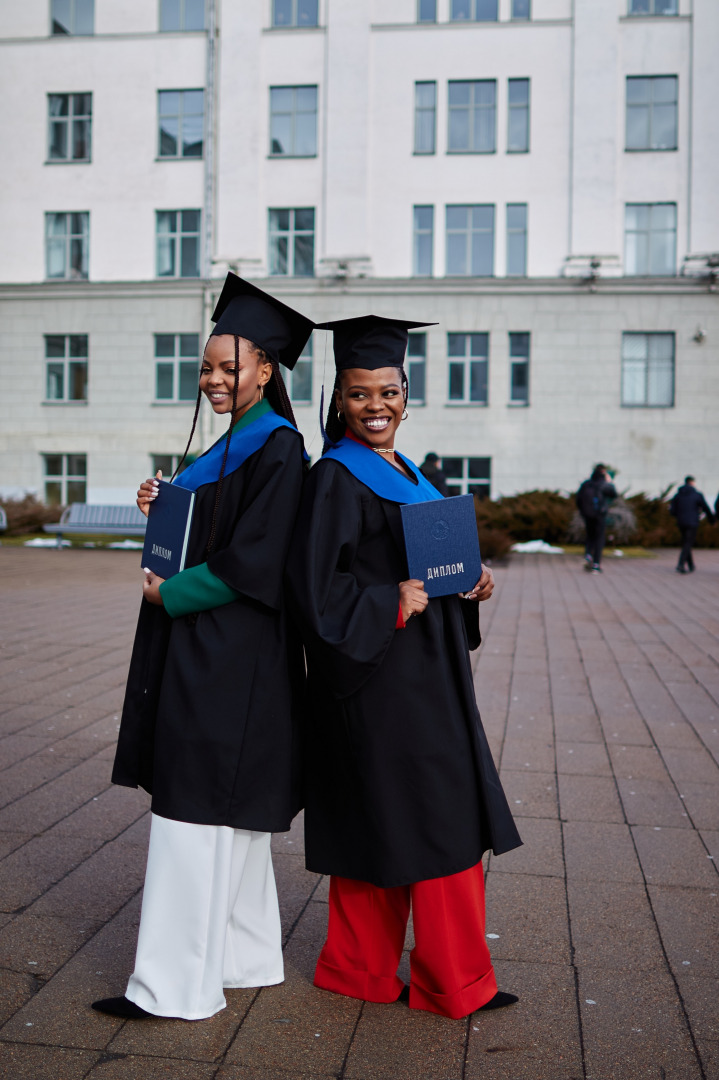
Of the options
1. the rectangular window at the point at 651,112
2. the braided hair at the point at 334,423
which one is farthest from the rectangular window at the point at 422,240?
the braided hair at the point at 334,423

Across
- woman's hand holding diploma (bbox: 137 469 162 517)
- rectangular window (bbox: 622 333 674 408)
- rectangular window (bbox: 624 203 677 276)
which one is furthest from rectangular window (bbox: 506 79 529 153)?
woman's hand holding diploma (bbox: 137 469 162 517)

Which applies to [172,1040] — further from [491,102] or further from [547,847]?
[491,102]

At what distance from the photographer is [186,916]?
268 centimetres

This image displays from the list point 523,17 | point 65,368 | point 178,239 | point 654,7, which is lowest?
point 65,368

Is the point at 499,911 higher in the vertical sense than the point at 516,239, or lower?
lower

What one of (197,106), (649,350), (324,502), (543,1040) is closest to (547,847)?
(543,1040)

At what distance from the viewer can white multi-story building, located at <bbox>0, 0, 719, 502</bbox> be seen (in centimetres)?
2762

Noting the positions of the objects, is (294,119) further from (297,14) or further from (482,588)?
(482,588)

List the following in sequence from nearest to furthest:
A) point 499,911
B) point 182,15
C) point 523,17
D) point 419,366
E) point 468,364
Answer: point 499,911
point 523,17
point 468,364
point 419,366
point 182,15

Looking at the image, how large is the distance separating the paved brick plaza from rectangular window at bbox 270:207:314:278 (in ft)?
75.7

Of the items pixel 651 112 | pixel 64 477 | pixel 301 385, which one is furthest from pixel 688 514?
pixel 64 477

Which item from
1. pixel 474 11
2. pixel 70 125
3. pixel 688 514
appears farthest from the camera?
pixel 70 125

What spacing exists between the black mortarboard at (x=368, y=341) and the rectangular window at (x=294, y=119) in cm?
2799

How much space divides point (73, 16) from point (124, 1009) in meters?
33.1
